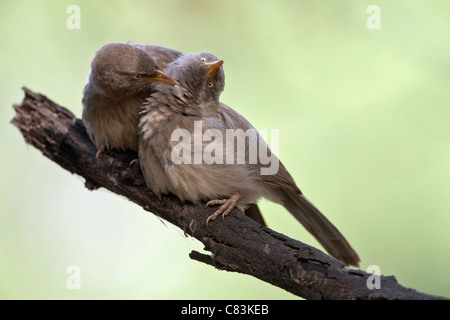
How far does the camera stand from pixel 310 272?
2822 millimetres

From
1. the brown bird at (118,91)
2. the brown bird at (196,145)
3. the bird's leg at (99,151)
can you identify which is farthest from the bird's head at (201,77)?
the bird's leg at (99,151)

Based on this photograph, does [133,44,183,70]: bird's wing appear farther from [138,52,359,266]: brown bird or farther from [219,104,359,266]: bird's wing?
[219,104,359,266]: bird's wing

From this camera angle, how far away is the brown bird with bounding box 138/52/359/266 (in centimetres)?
339

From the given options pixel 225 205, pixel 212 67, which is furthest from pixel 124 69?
pixel 225 205

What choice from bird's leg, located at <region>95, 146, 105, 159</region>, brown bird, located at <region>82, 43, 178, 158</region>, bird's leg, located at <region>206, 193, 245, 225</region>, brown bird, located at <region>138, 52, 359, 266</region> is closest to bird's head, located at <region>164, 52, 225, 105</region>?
brown bird, located at <region>138, 52, 359, 266</region>

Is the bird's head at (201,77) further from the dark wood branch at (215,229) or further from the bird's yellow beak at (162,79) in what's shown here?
the dark wood branch at (215,229)

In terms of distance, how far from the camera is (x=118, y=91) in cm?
361

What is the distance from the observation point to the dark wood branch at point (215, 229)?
8.96ft

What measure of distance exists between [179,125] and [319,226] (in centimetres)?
131

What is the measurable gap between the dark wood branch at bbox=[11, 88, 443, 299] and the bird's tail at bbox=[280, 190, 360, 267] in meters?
0.68

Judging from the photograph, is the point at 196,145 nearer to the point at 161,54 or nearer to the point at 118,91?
the point at 118,91
